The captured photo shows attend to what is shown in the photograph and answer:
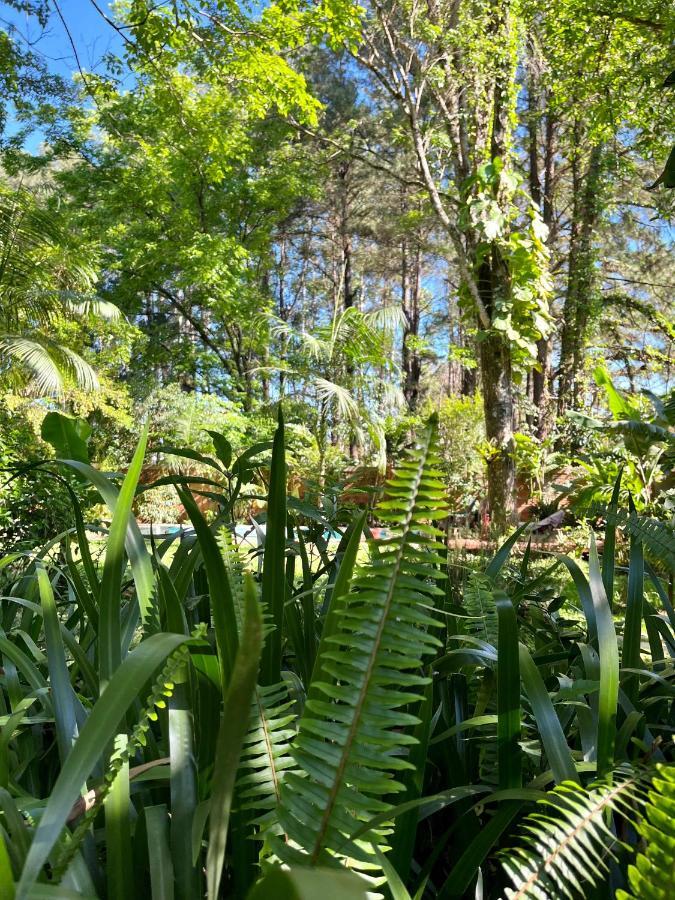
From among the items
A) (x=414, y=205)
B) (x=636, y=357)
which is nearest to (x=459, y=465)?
(x=636, y=357)

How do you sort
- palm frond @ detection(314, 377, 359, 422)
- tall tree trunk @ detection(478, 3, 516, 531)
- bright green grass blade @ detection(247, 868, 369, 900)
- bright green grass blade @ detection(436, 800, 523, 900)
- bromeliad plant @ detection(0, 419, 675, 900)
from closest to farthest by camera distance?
1. bright green grass blade @ detection(247, 868, 369, 900)
2. bromeliad plant @ detection(0, 419, 675, 900)
3. bright green grass blade @ detection(436, 800, 523, 900)
4. tall tree trunk @ detection(478, 3, 516, 531)
5. palm frond @ detection(314, 377, 359, 422)

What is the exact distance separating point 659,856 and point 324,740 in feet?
0.74

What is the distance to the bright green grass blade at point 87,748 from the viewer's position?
264 millimetres

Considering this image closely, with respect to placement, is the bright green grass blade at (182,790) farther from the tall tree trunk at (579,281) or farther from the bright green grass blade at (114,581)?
the tall tree trunk at (579,281)

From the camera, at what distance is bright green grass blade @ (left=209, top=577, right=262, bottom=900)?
235 millimetres

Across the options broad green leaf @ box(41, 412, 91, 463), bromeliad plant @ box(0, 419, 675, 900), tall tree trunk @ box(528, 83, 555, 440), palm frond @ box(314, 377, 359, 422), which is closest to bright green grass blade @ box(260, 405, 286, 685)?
bromeliad plant @ box(0, 419, 675, 900)

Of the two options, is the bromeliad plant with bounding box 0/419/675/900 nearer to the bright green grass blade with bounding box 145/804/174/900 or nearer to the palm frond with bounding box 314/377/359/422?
the bright green grass blade with bounding box 145/804/174/900

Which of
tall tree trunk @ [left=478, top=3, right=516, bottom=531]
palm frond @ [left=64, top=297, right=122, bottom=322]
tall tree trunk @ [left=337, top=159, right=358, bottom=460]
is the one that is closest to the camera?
tall tree trunk @ [left=478, top=3, right=516, bottom=531]

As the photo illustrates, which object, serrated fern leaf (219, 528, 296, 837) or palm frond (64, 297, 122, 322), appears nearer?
serrated fern leaf (219, 528, 296, 837)

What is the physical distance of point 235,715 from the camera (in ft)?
0.82

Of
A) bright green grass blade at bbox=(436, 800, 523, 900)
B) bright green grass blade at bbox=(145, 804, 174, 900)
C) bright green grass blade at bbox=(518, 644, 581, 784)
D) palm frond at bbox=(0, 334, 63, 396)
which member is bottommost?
bright green grass blade at bbox=(436, 800, 523, 900)

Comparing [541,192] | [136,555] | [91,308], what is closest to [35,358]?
[91,308]

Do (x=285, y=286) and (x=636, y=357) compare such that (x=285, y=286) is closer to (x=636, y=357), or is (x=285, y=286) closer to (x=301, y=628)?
(x=636, y=357)

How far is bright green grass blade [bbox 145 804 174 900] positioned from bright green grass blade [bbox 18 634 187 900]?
14cm
